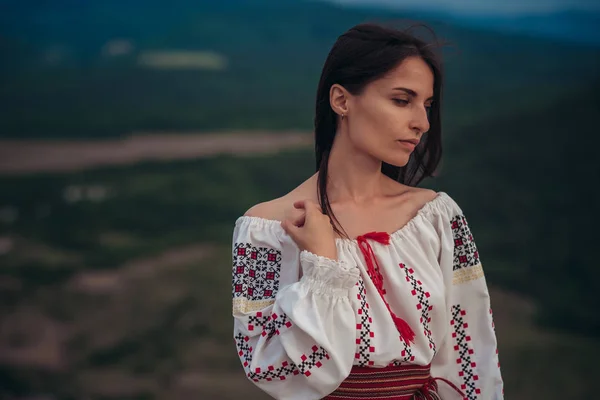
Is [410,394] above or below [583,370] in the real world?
above

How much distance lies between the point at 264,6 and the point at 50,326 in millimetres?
2240

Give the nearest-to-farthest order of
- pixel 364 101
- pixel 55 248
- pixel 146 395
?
pixel 364 101
pixel 146 395
pixel 55 248

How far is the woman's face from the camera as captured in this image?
5.93 feet

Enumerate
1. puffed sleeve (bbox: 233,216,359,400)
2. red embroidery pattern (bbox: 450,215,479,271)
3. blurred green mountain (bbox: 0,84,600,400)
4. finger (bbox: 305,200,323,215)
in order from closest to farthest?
puffed sleeve (bbox: 233,216,359,400) → finger (bbox: 305,200,323,215) → red embroidery pattern (bbox: 450,215,479,271) → blurred green mountain (bbox: 0,84,600,400)

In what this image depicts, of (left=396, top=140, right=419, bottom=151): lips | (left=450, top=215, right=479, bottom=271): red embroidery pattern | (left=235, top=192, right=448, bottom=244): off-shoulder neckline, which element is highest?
(left=396, top=140, right=419, bottom=151): lips

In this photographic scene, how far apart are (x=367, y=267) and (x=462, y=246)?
23 centimetres

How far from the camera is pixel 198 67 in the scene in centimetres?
507

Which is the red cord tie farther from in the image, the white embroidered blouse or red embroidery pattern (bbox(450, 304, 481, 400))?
red embroidery pattern (bbox(450, 304, 481, 400))

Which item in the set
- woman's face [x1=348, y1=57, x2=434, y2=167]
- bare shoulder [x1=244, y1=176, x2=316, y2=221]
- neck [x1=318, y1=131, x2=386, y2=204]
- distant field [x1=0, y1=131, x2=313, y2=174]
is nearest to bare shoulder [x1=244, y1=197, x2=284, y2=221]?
bare shoulder [x1=244, y1=176, x2=316, y2=221]

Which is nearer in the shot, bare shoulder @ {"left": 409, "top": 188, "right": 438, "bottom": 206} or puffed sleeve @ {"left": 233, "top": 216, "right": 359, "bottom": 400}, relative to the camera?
puffed sleeve @ {"left": 233, "top": 216, "right": 359, "bottom": 400}

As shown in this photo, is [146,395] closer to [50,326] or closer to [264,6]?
[50,326]

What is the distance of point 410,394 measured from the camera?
184 centimetres

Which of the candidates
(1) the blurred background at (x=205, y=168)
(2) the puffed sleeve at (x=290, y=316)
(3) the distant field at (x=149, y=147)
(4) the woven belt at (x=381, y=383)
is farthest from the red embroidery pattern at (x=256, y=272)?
(3) the distant field at (x=149, y=147)

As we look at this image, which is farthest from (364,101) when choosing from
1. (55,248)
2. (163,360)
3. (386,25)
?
(55,248)
